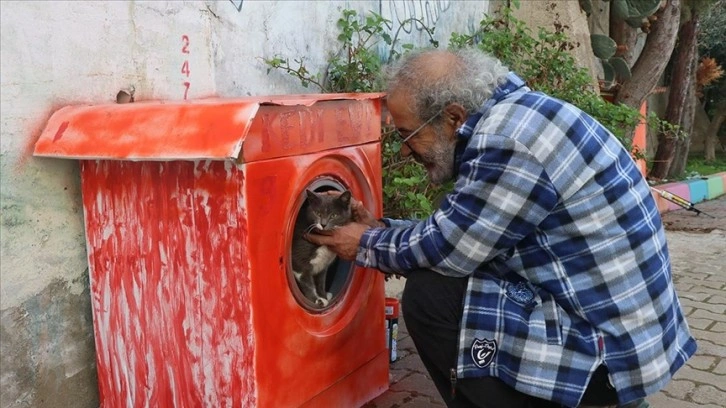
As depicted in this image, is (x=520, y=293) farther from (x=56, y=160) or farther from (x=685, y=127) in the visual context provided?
(x=685, y=127)

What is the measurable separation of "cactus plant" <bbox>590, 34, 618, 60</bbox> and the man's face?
5564 millimetres

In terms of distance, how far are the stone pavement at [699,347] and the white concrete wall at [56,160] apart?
118cm

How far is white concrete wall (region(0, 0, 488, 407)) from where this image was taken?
79.9 inches

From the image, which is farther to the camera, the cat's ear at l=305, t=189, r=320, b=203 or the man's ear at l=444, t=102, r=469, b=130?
the cat's ear at l=305, t=189, r=320, b=203

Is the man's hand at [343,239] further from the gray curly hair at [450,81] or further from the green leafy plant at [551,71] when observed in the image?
the green leafy plant at [551,71]

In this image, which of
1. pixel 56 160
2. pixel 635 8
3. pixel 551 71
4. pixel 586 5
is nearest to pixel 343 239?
pixel 56 160

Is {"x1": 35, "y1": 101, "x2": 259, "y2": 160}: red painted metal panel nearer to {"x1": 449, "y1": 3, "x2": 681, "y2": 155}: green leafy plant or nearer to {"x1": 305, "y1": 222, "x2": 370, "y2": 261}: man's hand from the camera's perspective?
{"x1": 305, "y1": 222, "x2": 370, "y2": 261}: man's hand

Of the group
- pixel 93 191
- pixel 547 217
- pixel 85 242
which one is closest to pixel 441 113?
pixel 547 217

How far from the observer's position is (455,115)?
1963 millimetres

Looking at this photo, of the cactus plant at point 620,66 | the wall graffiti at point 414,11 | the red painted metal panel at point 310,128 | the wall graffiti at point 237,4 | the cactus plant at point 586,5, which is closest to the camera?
the red painted metal panel at point 310,128

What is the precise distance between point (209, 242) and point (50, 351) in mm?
790

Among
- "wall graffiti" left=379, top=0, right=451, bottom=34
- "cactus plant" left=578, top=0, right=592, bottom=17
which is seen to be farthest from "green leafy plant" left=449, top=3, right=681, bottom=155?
"cactus plant" left=578, top=0, right=592, bottom=17

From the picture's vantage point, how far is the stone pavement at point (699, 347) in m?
2.64

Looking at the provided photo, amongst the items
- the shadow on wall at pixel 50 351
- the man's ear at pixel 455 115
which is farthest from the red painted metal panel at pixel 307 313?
the shadow on wall at pixel 50 351
